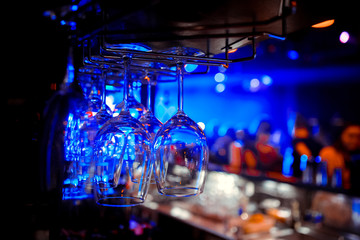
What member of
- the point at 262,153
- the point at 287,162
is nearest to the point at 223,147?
the point at 262,153

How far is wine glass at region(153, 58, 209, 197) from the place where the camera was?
2.00 feet

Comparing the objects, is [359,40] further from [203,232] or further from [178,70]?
[178,70]

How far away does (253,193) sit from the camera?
4188mm

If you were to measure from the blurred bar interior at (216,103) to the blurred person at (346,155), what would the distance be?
13 millimetres

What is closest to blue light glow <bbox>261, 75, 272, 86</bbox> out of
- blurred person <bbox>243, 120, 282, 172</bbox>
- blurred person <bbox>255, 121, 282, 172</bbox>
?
blurred person <bbox>243, 120, 282, 172</bbox>

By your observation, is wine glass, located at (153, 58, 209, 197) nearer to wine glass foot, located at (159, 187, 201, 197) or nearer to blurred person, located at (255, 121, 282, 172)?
wine glass foot, located at (159, 187, 201, 197)

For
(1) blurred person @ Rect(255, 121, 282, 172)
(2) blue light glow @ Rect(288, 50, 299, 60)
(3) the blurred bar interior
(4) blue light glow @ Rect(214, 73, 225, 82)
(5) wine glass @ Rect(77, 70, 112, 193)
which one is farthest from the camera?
(4) blue light glow @ Rect(214, 73, 225, 82)

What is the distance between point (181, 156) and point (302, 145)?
3.58 meters

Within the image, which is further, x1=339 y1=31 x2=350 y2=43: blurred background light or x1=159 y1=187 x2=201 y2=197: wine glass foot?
x1=339 y1=31 x2=350 y2=43: blurred background light

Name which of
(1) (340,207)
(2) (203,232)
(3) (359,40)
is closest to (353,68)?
(3) (359,40)

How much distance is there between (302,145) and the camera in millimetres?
3887

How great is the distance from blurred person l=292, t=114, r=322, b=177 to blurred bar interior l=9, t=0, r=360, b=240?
0.05ft

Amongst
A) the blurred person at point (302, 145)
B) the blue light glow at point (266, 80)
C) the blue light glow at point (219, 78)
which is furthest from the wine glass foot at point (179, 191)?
the blue light glow at point (219, 78)

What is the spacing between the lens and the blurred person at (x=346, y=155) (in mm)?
3031
